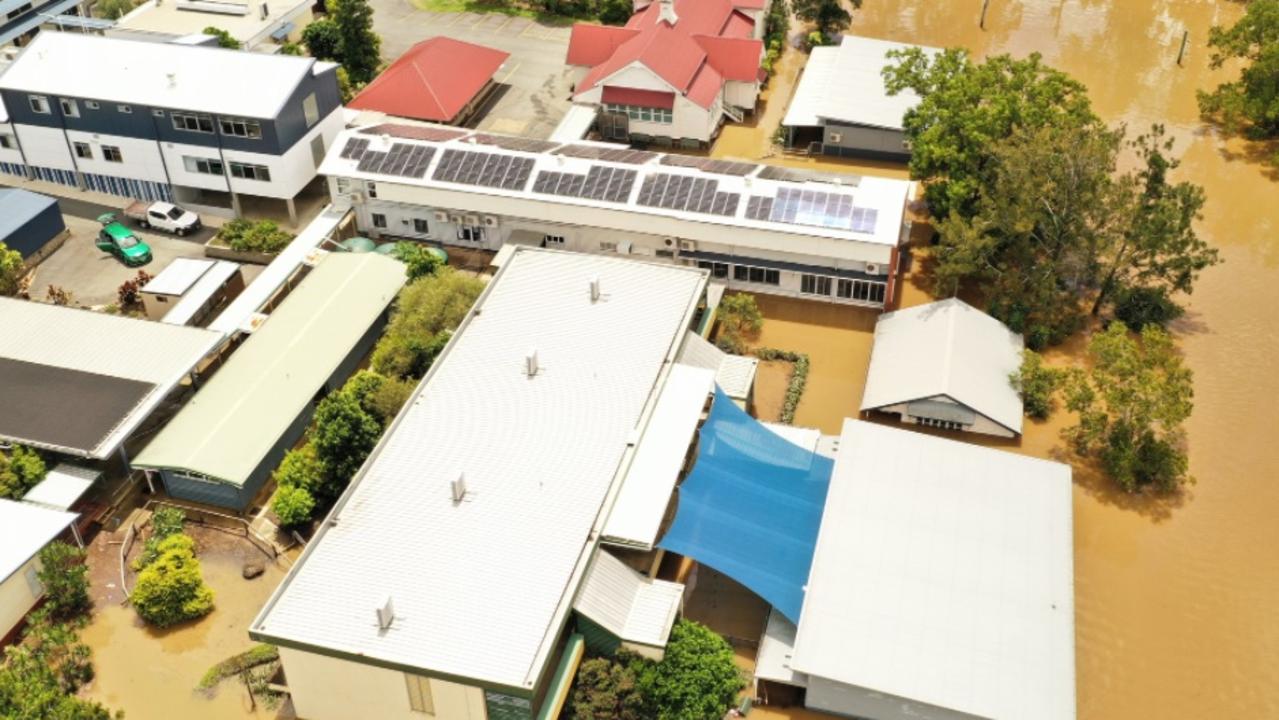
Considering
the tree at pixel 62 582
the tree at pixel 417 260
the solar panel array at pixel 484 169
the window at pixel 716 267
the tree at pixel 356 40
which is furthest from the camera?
the tree at pixel 356 40

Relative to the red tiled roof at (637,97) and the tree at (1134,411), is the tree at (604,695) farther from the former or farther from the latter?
the red tiled roof at (637,97)

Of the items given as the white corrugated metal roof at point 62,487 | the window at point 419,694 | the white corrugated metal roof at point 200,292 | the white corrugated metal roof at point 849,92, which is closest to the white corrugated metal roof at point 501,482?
the window at point 419,694

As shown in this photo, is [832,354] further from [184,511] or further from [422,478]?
[184,511]

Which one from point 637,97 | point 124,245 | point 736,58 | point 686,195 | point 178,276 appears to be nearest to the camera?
point 178,276

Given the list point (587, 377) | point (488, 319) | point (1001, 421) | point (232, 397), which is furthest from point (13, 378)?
point (1001, 421)

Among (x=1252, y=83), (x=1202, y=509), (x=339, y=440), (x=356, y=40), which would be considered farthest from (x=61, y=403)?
(x=1252, y=83)

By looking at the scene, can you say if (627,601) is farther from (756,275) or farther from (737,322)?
(756,275)
